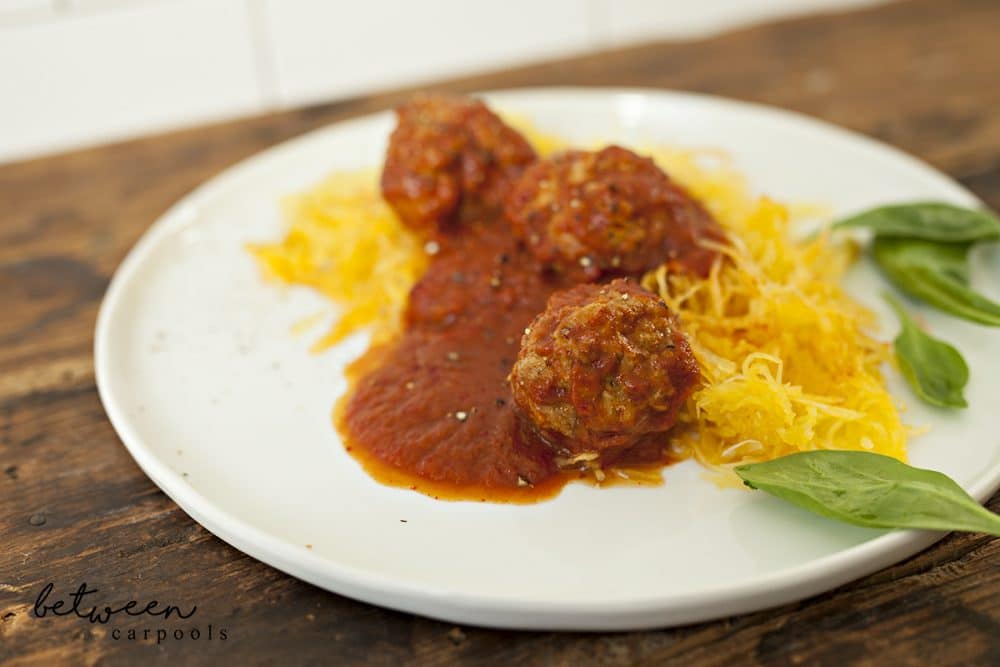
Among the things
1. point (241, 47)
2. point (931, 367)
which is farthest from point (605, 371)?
point (241, 47)

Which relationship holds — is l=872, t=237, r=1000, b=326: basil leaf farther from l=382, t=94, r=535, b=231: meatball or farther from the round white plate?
l=382, t=94, r=535, b=231: meatball

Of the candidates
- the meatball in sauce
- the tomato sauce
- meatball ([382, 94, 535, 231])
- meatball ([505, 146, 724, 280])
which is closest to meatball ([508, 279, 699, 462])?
the meatball in sauce

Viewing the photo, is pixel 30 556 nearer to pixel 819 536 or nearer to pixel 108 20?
pixel 819 536

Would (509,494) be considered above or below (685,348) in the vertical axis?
below

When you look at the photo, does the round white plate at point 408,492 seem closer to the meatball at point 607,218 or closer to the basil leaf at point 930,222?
the basil leaf at point 930,222

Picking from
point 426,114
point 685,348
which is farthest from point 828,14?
point 685,348

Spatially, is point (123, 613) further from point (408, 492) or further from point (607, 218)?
point (607, 218)
